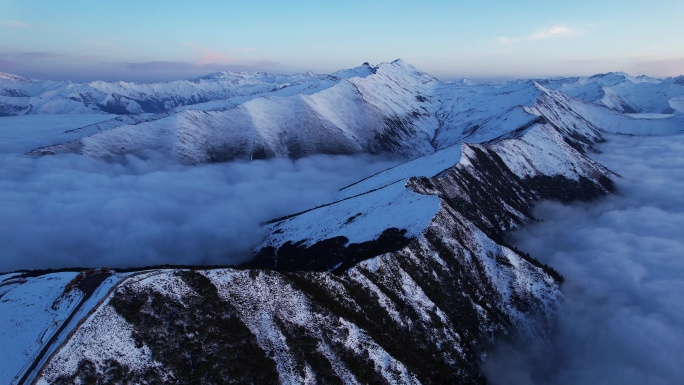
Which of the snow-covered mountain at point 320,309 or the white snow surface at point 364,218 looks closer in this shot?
the snow-covered mountain at point 320,309

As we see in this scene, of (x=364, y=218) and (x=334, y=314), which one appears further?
(x=364, y=218)

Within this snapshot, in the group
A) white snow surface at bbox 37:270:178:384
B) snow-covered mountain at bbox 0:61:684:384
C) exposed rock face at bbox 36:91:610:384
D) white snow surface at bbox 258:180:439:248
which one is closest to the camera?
white snow surface at bbox 37:270:178:384

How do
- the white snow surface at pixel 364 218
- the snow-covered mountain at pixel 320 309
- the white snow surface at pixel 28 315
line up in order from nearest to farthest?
1. the white snow surface at pixel 28 315
2. the snow-covered mountain at pixel 320 309
3. the white snow surface at pixel 364 218

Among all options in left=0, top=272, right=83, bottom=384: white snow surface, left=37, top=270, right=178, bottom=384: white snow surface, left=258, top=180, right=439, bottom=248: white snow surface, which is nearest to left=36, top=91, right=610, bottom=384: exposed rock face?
left=37, top=270, right=178, bottom=384: white snow surface

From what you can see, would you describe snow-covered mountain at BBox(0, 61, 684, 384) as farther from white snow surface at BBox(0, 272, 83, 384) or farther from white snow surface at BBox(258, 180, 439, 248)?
Result: white snow surface at BBox(258, 180, 439, 248)

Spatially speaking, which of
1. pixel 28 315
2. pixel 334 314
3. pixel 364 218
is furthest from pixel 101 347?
pixel 364 218

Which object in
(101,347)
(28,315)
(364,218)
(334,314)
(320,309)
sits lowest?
(334,314)

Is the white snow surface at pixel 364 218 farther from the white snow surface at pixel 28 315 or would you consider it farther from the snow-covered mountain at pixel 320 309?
the white snow surface at pixel 28 315

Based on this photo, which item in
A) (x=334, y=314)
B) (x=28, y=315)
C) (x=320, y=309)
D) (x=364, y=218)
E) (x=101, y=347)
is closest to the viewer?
(x=101, y=347)

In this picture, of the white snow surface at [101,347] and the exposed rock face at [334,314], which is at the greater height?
the white snow surface at [101,347]

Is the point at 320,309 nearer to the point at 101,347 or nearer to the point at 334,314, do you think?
the point at 334,314

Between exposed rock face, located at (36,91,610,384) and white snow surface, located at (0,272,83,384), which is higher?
white snow surface, located at (0,272,83,384)

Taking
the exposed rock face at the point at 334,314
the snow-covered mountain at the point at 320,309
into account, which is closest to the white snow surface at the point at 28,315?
the snow-covered mountain at the point at 320,309
